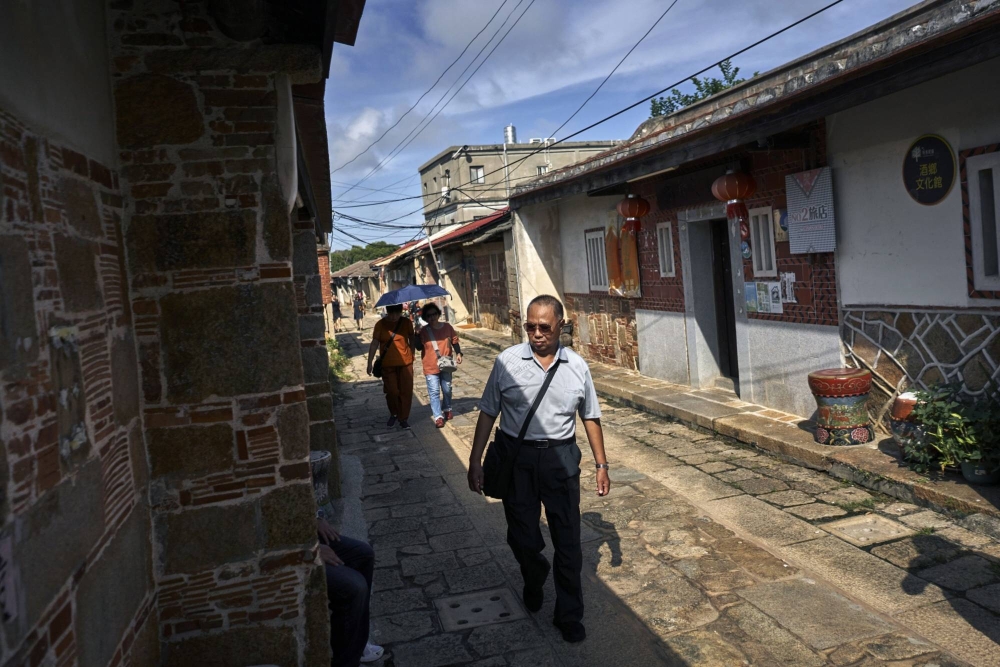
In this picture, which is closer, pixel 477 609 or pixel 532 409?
pixel 532 409

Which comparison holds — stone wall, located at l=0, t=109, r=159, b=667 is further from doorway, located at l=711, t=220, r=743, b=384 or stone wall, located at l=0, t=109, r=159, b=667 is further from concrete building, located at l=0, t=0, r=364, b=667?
doorway, located at l=711, t=220, r=743, b=384

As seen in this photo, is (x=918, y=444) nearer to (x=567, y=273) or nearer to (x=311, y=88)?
(x=311, y=88)

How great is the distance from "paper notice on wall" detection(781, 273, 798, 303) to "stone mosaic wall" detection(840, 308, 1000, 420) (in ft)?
2.56

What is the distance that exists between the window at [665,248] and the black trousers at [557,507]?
23.5ft

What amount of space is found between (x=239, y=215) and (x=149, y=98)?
563 mm

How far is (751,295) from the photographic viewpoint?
9023mm

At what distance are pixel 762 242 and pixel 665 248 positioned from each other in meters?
2.39

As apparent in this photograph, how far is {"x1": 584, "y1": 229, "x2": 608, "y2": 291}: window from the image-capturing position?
43.8ft

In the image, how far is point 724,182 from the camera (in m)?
8.66

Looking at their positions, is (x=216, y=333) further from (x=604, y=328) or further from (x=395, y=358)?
(x=604, y=328)

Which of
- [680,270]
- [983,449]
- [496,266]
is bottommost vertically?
[983,449]

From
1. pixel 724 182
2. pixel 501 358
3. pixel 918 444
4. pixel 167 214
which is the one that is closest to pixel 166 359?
pixel 167 214

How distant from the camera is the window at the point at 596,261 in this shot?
525 inches

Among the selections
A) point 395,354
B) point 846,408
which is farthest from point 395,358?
point 846,408
